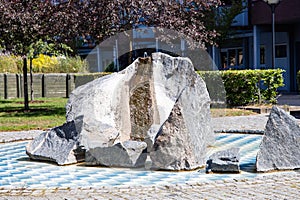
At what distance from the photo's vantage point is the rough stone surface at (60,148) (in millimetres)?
8461

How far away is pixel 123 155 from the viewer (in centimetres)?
809

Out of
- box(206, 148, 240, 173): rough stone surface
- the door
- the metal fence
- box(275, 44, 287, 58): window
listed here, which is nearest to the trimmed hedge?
the door

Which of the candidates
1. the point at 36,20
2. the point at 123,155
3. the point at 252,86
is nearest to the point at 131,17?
the point at 36,20

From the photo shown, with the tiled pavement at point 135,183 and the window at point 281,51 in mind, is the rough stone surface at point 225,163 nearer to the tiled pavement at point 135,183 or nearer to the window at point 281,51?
the tiled pavement at point 135,183

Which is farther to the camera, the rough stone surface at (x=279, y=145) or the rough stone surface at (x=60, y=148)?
the rough stone surface at (x=60, y=148)

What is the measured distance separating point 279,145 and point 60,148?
3333 mm

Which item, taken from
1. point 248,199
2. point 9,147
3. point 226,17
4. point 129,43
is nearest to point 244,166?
point 248,199

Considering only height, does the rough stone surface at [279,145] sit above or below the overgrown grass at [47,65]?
below

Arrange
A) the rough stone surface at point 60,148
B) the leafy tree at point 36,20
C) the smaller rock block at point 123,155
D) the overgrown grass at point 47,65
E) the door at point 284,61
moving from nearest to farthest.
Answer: the smaller rock block at point 123,155
the rough stone surface at point 60,148
the leafy tree at point 36,20
the door at point 284,61
the overgrown grass at point 47,65

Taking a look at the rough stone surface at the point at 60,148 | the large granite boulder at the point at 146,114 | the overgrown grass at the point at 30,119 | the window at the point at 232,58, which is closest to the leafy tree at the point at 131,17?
the overgrown grass at the point at 30,119

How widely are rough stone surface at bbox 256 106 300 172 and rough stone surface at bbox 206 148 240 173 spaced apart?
30 centimetres

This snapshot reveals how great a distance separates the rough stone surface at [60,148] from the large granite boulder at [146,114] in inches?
3.3

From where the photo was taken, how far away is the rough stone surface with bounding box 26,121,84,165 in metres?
8.46

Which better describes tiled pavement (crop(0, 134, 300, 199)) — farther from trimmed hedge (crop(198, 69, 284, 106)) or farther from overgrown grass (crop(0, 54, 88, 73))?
overgrown grass (crop(0, 54, 88, 73))
